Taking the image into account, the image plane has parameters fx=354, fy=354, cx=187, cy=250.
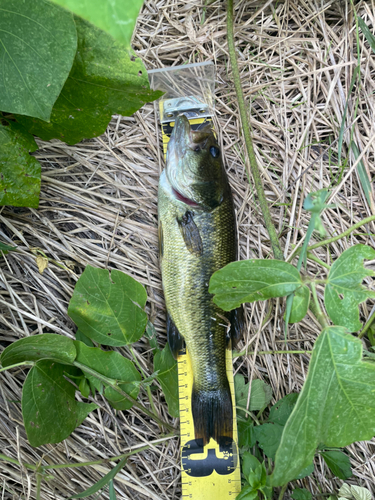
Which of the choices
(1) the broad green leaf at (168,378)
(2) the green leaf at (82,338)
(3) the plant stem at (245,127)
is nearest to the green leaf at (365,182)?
(3) the plant stem at (245,127)

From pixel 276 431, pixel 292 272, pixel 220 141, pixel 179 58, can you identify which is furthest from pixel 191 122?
pixel 276 431

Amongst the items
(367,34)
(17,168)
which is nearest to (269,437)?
(17,168)

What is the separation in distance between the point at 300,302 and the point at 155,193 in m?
1.05

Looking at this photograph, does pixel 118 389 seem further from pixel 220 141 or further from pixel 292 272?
pixel 220 141

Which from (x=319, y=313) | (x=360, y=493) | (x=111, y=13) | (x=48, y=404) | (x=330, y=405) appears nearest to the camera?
(x=111, y=13)

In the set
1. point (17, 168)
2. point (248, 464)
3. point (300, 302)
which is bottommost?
point (248, 464)

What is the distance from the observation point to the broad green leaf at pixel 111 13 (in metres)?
0.50

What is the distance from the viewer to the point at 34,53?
1.32 m

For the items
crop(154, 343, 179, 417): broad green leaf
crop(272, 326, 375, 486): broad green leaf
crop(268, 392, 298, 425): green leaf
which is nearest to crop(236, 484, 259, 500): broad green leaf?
crop(268, 392, 298, 425): green leaf

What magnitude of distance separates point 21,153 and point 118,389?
120 cm

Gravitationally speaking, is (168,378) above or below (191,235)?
below

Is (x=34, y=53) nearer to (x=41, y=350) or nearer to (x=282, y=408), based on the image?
(x=41, y=350)

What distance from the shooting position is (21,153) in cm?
170

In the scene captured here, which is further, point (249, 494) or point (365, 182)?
point (365, 182)
